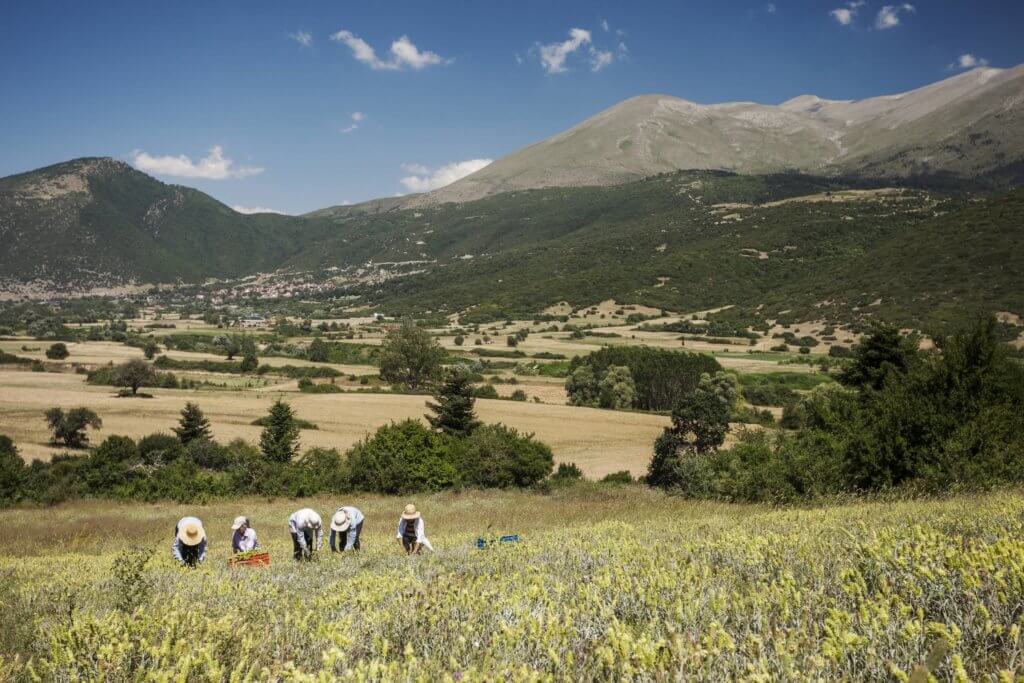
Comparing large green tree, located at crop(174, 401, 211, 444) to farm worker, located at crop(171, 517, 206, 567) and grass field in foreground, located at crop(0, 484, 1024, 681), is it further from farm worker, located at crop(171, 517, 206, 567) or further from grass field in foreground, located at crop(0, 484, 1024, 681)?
grass field in foreground, located at crop(0, 484, 1024, 681)

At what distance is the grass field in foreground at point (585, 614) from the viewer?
3246mm

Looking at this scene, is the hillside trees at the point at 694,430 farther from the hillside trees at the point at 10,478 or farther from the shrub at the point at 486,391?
the hillside trees at the point at 10,478

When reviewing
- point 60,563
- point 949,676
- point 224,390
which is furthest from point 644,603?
point 224,390

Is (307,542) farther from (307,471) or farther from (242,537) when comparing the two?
(307,471)

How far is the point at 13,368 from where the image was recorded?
80.9 m

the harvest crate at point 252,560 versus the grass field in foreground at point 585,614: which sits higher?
the grass field in foreground at point 585,614

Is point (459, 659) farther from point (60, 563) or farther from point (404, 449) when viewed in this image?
point (404, 449)

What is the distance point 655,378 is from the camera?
74.0 meters

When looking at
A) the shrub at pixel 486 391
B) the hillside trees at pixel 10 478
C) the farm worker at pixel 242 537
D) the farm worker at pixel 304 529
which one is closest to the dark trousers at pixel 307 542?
the farm worker at pixel 304 529

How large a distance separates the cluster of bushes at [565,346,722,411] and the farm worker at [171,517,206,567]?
204 feet

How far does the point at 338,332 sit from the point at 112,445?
118 metres

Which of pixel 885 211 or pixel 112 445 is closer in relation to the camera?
pixel 112 445

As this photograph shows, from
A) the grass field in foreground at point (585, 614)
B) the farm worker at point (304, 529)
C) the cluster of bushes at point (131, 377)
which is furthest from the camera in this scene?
the cluster of bushes at point (131, 377)

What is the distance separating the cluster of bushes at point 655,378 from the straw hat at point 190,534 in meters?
62.1
